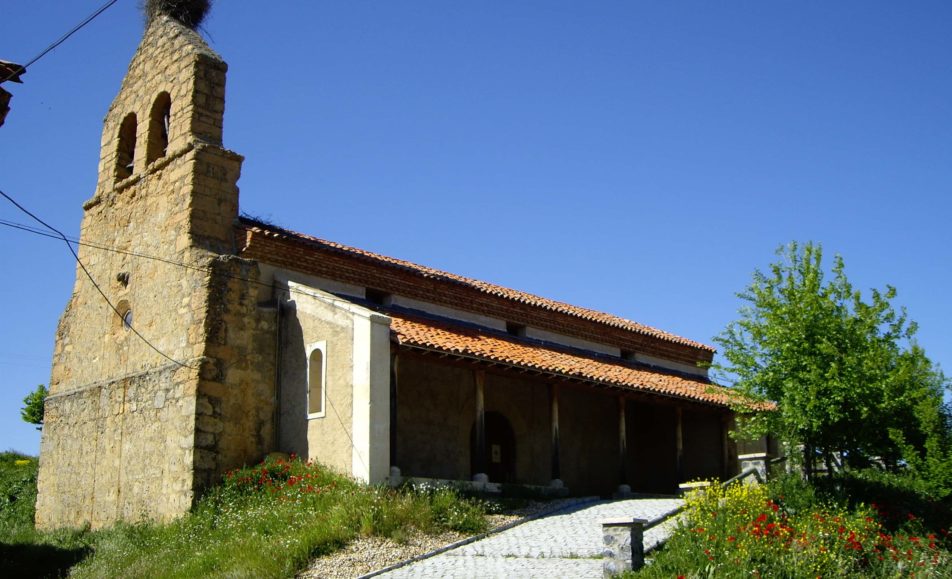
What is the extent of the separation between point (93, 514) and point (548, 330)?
36.9 ft

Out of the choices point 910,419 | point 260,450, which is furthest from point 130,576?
point 910,419

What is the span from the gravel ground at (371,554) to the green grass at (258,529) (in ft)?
0.53

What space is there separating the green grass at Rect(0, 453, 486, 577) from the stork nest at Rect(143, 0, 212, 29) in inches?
408

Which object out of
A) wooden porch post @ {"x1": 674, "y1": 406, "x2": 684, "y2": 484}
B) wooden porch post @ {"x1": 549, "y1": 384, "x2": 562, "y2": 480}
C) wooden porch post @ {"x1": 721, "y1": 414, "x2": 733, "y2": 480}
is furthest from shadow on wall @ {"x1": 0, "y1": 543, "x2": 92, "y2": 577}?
wooden porch post @ {"x1": 721, "y1": 414, "x2": 733, "y2": 480}

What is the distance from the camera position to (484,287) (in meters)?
23.5

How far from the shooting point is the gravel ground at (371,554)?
1355 centimetres

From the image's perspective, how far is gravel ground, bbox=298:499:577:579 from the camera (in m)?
13.5

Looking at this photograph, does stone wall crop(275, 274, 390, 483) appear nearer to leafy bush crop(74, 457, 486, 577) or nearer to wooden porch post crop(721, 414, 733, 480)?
leafy bush crop(74, 457, 486, 577)

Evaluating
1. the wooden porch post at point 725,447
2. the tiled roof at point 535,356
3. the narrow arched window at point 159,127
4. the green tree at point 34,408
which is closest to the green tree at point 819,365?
the tiled roof at point 535,356

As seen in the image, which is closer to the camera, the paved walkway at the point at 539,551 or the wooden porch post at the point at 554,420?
the paved walkway at the point at 539,551

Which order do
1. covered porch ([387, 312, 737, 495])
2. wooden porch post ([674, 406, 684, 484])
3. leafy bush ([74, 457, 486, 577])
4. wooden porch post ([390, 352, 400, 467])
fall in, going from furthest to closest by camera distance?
wooden porch post ([674, 406, 684, 484])
covered porch ([387, 312, 737, 495])
wooden porch post ([390, 352, 400, 467])
leafy bush ([74, 457, 486, 577])

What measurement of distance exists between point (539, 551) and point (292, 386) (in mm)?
6458

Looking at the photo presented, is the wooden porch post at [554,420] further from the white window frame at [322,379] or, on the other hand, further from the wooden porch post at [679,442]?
the white window frame at [322,379]

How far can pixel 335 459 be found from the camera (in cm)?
1720
